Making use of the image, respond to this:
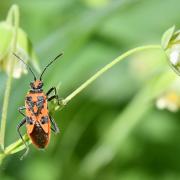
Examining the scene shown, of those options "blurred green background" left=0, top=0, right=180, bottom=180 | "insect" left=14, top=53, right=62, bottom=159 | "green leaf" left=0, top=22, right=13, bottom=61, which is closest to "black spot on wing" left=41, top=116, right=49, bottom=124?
"insect" left=14, top=53, right=62, bottom=159

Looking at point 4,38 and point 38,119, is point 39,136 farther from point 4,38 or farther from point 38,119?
point 4,38

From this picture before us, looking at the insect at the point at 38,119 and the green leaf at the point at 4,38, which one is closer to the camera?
the insect at the point at 38,119

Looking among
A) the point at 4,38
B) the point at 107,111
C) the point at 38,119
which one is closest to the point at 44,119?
the point at 38,119

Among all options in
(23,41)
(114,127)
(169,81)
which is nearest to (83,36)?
(114,127)

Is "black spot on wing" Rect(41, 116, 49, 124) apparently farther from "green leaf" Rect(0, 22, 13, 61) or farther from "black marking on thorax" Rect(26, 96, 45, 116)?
"green leaf" Rect(0, 22, 13, 61)

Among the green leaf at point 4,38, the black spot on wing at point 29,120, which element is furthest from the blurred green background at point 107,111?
the black spot on wing at point 29,120

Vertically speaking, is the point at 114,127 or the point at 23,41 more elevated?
the point at 23,41

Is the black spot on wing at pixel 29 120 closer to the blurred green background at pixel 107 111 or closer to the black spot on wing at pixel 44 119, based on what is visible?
the black spot on wing at pixel 44 119

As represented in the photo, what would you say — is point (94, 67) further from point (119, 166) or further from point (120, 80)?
point (119, 166)
